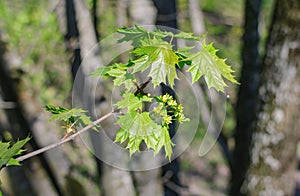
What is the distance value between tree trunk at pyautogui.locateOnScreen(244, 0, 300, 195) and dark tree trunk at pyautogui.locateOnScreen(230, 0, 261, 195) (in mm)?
380

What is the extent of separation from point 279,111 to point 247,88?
0.60 m

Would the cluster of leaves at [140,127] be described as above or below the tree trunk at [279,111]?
above

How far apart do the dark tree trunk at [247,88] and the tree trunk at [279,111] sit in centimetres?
38

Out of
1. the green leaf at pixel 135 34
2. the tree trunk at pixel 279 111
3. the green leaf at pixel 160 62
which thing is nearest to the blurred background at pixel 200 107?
the tree trunk at pixel 279 111

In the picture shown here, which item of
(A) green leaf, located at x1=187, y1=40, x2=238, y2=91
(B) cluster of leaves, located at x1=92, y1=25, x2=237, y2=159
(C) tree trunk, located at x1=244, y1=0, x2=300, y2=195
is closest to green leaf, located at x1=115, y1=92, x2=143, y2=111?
(B) cluster of leaves, located at x1=92, y1=25, x2=237, y2=159

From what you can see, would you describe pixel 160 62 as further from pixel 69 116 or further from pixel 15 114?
pixel 15 114

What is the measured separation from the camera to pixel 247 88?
125 inches

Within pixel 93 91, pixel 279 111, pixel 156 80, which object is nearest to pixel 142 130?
pixel 156 80

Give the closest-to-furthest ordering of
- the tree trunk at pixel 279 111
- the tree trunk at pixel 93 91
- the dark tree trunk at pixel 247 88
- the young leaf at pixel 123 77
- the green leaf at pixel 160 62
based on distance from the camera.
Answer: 1. the green leaf at pixel 160 62
2. the young leaf at pixel 123 77
3. the tree trunk at pixel 93 91
4. the tree trunk at pixel 279 111
5. the dark tree trunk at pixel 247 88

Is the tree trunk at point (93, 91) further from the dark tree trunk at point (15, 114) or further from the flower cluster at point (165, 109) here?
the flower cluster at point (165, 109)

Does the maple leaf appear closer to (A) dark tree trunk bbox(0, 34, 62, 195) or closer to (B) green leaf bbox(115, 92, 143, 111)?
(B) green leaf bbox(115, 92, 143, 111)

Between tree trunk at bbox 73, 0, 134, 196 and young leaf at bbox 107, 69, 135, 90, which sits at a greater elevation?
young leaf at bbox 107, 69, 135, 90

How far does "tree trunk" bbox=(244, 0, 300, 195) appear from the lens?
2.54m

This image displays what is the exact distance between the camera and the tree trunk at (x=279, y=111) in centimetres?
254
